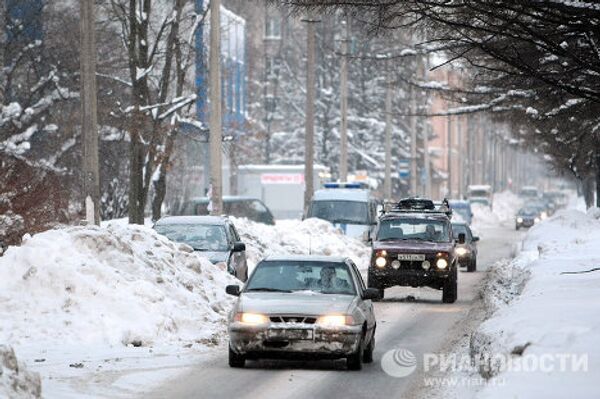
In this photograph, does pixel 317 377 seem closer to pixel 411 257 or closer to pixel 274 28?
pixel 411 257

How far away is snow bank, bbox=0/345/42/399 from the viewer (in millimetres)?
12211

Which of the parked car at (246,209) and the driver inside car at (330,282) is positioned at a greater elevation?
the driver inside car at (330,282)

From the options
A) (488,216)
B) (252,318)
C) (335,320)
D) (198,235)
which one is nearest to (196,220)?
(198,235)

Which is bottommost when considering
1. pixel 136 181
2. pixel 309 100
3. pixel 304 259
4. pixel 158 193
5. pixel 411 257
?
pixel 411 257

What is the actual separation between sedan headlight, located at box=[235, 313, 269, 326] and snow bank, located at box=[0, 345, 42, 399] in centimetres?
379

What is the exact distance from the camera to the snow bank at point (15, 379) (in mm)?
12211

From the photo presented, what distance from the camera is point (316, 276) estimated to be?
17859 millimetres

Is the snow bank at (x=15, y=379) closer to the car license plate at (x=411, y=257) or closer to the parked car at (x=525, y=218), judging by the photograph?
the car license plate at (x=411, y=257)

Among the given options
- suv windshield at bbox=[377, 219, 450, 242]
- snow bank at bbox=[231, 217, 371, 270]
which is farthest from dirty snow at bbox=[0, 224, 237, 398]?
snow bank at bbox=[231, 217, 371, 270]

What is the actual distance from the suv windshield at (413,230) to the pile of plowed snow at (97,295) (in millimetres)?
8326

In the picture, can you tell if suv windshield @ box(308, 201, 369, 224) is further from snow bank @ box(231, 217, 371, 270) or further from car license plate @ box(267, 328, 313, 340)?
car license plate @ box(267, 328, 313, 340)

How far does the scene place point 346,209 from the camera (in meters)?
47.9

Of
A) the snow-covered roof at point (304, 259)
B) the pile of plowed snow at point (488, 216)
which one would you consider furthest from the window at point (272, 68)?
the snow-covered roof at point (304, 259)

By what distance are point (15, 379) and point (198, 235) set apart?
15.6 metres
